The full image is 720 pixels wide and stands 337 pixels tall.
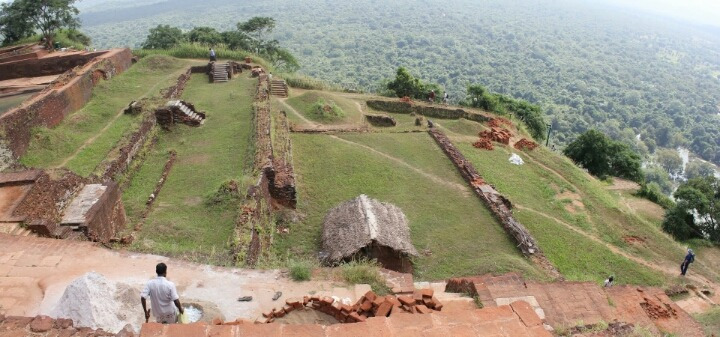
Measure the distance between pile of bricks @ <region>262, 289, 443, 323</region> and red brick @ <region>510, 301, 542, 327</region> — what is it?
3.73 ft

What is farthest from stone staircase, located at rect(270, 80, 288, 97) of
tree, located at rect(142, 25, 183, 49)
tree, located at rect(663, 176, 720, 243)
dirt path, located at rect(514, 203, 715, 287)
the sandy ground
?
tree, located at rect(663, 176, 720, 243)

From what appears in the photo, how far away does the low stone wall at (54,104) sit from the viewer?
12.9 metres

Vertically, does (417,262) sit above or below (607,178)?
above

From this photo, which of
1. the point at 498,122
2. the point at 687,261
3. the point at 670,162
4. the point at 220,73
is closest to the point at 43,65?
the point at 220,73

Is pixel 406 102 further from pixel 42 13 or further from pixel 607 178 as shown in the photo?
pixel 42 13

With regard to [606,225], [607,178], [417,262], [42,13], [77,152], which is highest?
[42,13]

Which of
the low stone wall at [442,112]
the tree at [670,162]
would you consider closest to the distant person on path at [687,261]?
the low stone wall at [442,112]

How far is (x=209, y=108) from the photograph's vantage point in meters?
18.7

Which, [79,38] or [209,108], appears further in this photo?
[79,38]

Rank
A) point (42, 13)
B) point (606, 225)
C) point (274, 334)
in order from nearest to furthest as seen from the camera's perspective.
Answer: point (274, 334) → point (606, 225) → point (42, 13)

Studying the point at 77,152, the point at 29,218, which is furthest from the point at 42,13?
the point at 29,218

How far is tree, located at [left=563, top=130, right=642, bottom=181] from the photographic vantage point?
28.4 metres

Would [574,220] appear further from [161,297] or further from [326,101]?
[161,297]

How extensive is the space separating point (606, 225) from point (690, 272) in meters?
2.72
